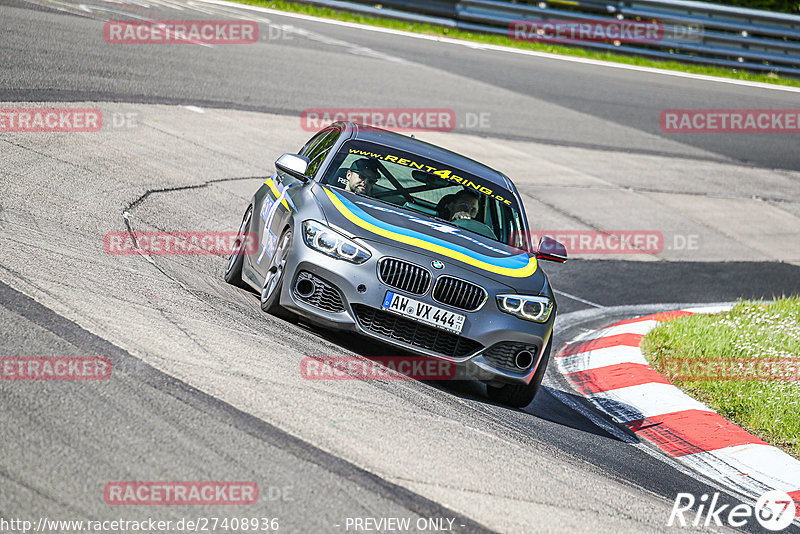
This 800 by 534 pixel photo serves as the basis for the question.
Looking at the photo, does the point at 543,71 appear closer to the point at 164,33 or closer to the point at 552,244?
the point at 164,33

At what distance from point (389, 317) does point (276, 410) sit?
1.52 metres

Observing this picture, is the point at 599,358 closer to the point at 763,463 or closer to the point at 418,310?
the point at 763,463

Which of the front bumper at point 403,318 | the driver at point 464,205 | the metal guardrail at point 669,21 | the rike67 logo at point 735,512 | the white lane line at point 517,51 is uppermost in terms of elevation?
the metal guardrail at point 669,21

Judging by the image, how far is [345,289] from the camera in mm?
6301

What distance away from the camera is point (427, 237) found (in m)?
6.69

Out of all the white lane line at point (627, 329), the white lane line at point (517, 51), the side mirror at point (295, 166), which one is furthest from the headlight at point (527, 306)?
the white lane line at point (517, 51)

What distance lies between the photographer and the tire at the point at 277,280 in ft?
21.7

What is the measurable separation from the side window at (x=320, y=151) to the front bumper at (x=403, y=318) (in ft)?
4.21

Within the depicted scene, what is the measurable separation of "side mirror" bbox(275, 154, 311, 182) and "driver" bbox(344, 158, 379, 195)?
0.34 metres

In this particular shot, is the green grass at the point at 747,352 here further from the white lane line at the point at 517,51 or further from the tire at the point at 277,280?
the white lane line at the point at 517,51

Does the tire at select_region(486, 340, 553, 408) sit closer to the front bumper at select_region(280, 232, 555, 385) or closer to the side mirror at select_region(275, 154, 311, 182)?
the front bumper at select_region(280, 232, 555, 385)

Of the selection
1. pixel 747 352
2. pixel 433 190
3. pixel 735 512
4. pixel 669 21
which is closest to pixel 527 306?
pixel 433 190

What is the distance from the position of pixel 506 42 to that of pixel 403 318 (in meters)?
19.1

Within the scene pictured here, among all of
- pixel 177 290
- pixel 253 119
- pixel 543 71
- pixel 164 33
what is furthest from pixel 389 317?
pixel 543 71
